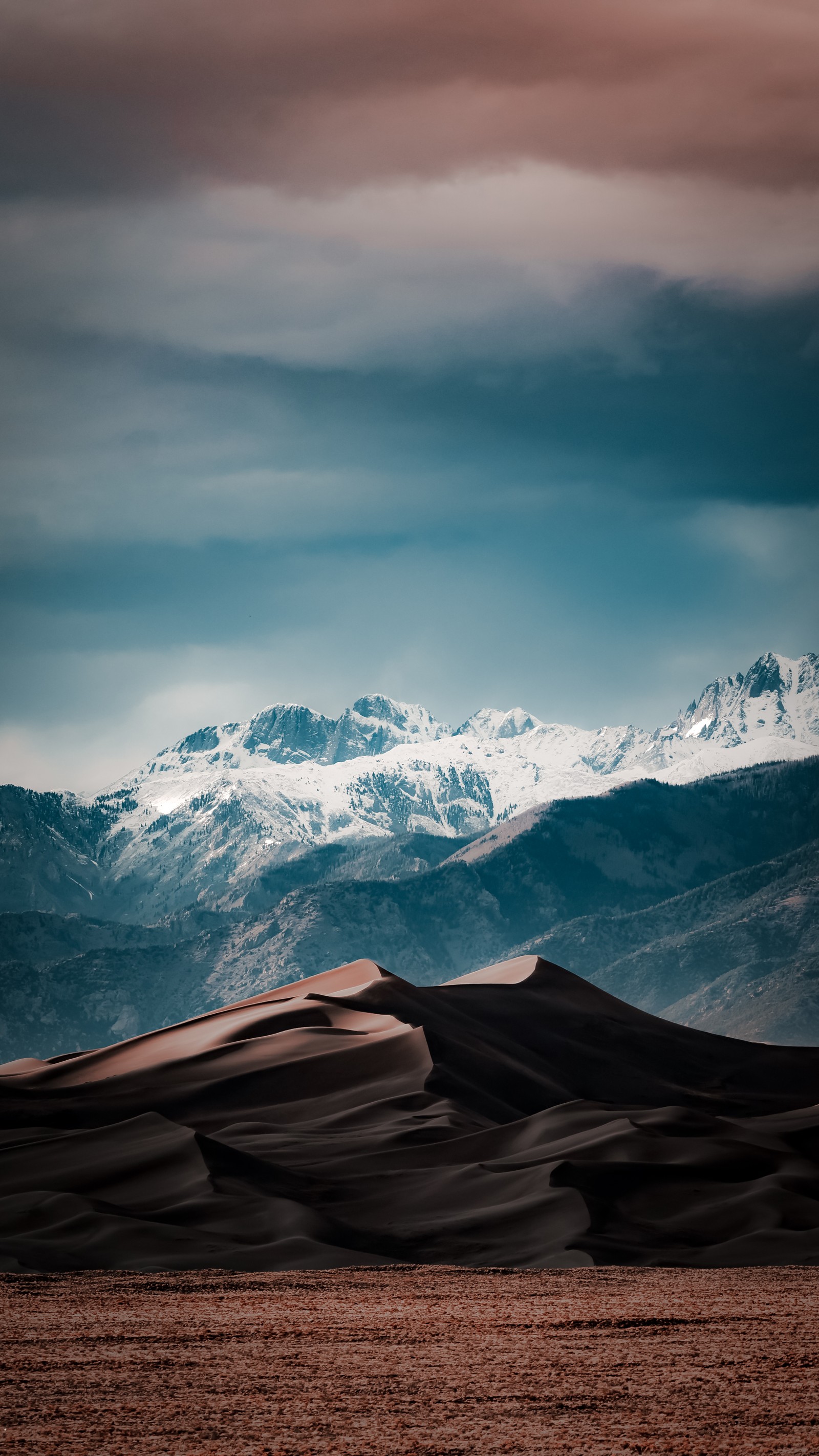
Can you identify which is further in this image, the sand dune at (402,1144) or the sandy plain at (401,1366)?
the sand dune at (402,1144)

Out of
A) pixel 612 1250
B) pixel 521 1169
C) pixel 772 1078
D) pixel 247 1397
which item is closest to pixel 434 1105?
pixel 521 1169

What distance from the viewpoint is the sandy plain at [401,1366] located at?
1664cm

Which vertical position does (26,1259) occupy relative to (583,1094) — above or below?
above

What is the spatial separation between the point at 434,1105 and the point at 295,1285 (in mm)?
32033

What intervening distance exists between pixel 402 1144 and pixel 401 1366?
1342 inches

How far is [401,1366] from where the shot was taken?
21.2 meters

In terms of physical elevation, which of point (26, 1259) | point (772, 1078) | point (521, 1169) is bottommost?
point (772, 1078)

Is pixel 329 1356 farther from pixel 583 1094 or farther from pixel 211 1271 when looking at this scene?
pixel 583 1094

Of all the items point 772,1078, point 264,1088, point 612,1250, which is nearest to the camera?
point 612,1250

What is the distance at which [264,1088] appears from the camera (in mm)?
67562

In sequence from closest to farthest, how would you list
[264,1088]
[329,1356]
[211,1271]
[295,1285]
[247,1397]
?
[247,1397], [329,1356], [295,1285], [211,1271], [264,1088]

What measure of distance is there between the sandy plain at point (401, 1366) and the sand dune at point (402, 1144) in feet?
21.2

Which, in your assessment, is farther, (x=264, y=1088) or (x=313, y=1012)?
(x=313, y=1012)

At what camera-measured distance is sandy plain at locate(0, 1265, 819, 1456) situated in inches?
655
